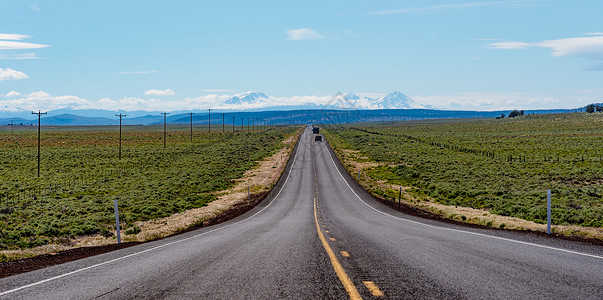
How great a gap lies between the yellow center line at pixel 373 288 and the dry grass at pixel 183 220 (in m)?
11.7

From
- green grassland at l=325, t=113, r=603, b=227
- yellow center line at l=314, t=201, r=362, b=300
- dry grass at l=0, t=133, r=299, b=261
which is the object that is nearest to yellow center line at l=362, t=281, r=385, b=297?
yellow center line at l=314, t=201, r=362, b=300

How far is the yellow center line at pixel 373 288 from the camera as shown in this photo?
17.2ft

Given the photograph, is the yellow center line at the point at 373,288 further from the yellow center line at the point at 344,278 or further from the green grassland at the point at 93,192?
the green grassland at the point at 93,192

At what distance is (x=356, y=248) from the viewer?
9.29 m

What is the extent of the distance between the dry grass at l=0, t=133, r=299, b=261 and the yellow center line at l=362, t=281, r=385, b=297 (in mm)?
11687

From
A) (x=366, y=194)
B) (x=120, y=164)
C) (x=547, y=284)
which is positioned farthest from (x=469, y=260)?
(x=120, y=164)

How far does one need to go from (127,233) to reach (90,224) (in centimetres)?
287

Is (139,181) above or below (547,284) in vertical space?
below

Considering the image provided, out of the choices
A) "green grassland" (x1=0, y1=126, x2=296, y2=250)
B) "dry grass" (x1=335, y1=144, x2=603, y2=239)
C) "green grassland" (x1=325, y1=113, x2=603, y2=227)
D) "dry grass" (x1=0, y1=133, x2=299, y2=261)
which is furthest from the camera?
"green grassland" (x1=325, y1=113, x2=603, y2=227)

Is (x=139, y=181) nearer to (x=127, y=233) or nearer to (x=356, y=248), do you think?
(x=127, y=233)

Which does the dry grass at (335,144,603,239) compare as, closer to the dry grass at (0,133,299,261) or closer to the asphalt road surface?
the asphalt road surface

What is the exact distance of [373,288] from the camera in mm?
5535

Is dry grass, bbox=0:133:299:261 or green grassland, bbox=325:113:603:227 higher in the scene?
green grassland, bbox=325:113:603:227

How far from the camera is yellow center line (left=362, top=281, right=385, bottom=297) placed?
206 inches
